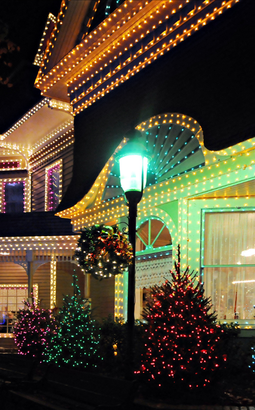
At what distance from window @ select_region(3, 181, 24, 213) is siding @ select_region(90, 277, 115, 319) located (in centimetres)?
562

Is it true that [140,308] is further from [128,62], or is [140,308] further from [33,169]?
[33,169]

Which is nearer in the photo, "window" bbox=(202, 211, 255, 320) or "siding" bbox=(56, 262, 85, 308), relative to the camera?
"window" bbox=(202, 211, 255, 320)

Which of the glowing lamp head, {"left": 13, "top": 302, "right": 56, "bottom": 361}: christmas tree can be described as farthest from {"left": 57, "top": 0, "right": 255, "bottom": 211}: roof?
{"left": 13, "top": 302, "right": 56, "bottom": 361}: christmas tree

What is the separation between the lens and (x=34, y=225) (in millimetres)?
17625

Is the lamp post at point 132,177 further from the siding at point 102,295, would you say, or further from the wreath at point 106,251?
the siding at point 102,295

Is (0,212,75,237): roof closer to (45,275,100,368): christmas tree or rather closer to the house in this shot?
the house

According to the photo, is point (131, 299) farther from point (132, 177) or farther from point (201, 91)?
point (201, 91)

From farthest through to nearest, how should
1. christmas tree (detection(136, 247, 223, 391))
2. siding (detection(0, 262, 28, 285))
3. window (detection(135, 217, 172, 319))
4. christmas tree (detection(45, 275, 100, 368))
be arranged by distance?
siding (detection(0, 262, 28, 285)) → window (detection(135, 217, 172, 319)) → christmas tree (detection(45, 275, 100, 368)) → christmas tree (detection(136, 247, 223, 391))

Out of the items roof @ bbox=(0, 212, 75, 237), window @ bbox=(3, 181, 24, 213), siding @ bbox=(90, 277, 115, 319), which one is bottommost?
siding @ bbox=(90, 277, 115, 319)

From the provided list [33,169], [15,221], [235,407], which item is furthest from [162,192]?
[33,169]

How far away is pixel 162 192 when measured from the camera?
36.2 ft

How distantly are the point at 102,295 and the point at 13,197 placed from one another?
21.4 feet

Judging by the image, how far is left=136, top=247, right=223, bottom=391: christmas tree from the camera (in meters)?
7.34

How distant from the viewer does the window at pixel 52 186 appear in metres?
19.2
